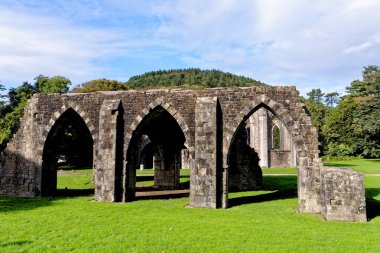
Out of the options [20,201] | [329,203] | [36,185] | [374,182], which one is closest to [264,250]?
[329,203]

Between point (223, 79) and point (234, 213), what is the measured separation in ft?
275

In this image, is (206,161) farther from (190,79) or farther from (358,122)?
(190,79)

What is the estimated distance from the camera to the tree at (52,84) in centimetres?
3531

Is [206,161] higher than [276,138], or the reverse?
[276,138]

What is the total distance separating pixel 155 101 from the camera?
14.2 metres

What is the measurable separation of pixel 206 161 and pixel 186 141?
50.5 inches

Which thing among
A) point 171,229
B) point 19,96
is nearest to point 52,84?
point 19,96

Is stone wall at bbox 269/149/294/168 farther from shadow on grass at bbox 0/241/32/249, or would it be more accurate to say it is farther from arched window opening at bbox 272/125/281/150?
shadow on grass at bbox 0/241/32/249

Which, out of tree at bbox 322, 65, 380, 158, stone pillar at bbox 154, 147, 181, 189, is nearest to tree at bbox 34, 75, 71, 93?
stone pillar at bbox 154, 147, 181, 189

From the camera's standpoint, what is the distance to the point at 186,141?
45.1 ft

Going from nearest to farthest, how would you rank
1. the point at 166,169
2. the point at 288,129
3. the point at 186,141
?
1. the point at 288,129
2. the point at 186,141
3. the point at 166,169

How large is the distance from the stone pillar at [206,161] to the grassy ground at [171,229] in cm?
63

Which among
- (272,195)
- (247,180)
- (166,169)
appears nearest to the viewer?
(272,195)

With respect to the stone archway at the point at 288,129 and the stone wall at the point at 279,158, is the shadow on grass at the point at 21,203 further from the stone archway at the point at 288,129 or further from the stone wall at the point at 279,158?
the stone wall at the point at 279,158
